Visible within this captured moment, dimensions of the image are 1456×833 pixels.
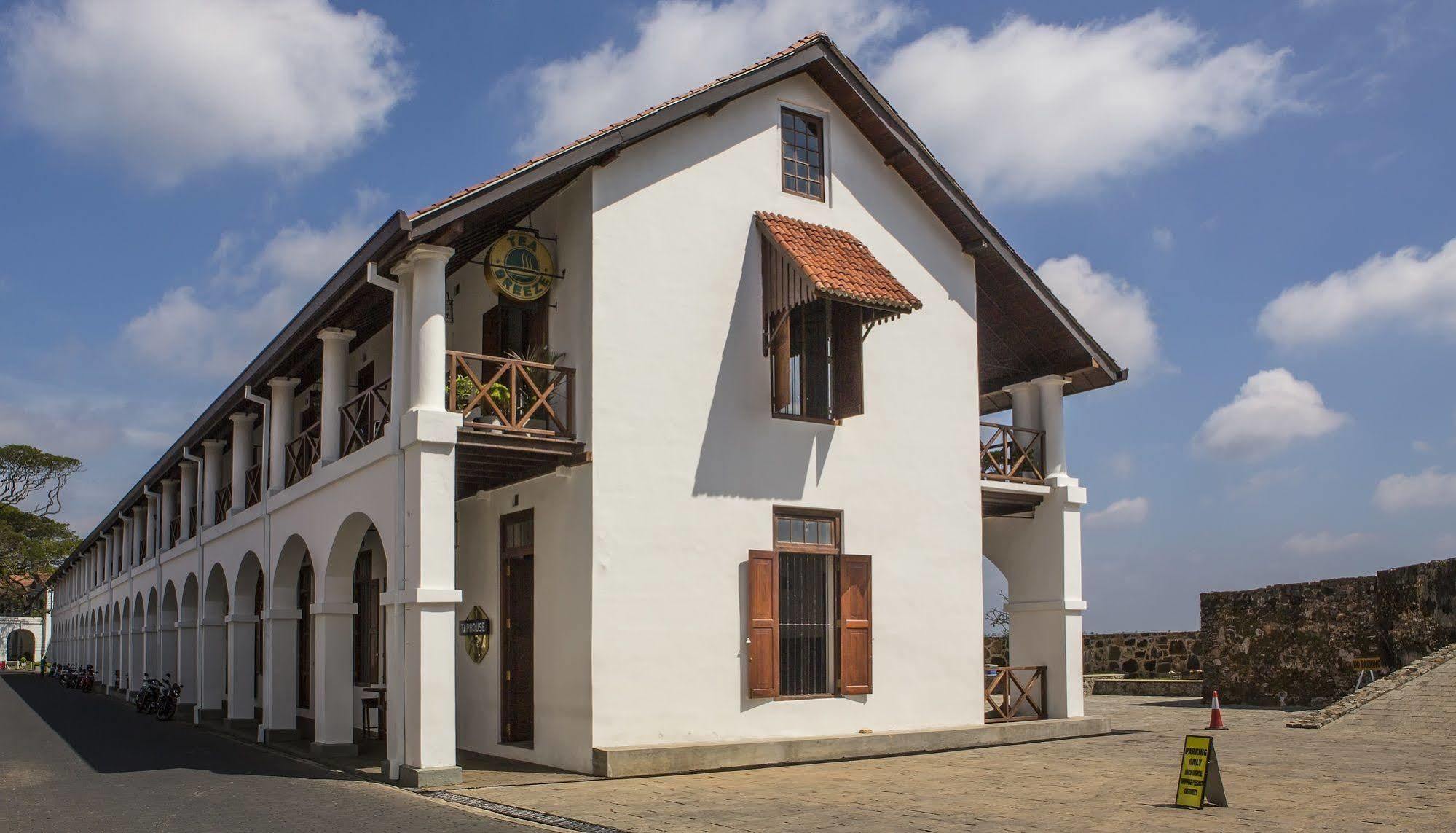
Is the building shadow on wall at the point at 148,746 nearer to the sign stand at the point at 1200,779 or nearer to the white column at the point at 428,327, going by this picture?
the white column at the point at 428,327

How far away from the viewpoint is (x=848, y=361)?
53.3 feet

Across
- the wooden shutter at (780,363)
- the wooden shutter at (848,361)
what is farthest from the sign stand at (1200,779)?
the wooden shutter at (780,363)

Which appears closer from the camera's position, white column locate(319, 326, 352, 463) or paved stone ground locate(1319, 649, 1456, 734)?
paved stone ground locate(1319, 649, 1456, 734)

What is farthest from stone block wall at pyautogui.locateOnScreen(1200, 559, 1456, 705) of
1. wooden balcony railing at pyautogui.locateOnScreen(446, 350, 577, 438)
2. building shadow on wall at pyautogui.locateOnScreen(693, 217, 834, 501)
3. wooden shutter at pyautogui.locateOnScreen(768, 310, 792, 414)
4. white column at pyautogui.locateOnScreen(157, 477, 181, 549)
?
white column at pyautogui.locateOnScreen(157, 477, 181, 549)

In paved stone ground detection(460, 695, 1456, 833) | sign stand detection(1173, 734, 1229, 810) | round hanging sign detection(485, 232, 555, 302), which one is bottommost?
paved stone ground detection(460, 695, 1456, 833)

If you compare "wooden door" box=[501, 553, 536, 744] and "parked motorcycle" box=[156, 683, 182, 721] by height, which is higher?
"wooden door" box=[501, 553, 536, 744]

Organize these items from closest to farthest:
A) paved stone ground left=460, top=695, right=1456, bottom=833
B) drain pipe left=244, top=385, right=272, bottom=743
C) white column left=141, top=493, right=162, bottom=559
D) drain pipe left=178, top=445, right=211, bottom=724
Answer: paved stone ground left=460, top=695, right=1456, bottom=833 → drain pipe left=244, top=385, right=272, bottom=743 → drain pipe left=178, top=445, right=211, bottom=724 → white column left=141, top=493, right=162, bottom=559

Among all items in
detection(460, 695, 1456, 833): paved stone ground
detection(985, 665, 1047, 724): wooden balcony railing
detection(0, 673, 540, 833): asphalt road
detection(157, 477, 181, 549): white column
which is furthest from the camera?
detection(157, 477, 181, 549): white column

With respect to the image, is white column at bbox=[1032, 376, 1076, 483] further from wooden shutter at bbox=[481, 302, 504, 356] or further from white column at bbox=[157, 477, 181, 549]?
white column at bbox=[157, 477, 181, 549]

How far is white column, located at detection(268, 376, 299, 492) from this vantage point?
19766mm

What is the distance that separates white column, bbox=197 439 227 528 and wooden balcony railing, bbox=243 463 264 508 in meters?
2.82

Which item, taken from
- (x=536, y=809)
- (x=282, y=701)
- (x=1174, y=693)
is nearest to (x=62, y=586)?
(x=282, y=701)

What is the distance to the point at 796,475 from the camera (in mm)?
15938

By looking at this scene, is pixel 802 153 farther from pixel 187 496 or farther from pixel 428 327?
pixel 187 496
